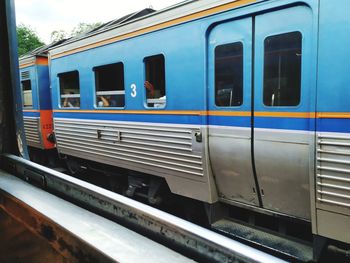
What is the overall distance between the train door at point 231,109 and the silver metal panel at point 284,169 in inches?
5.1

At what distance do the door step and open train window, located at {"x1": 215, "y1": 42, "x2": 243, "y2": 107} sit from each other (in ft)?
4.41

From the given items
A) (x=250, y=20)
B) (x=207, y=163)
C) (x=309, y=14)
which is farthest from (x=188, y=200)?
(x=309, y=14)

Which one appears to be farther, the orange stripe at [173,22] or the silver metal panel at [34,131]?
the silver metal panel at [34,131]

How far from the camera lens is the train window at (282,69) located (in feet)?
9.68

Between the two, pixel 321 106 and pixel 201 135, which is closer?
pixel 321 106

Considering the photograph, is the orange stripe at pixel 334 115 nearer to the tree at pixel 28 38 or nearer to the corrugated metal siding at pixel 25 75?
the corrugated metal siding at pixel 25 75

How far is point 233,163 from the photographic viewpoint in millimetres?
3467

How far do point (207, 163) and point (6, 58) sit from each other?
2.22 m

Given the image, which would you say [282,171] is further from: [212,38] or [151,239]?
[151,239]

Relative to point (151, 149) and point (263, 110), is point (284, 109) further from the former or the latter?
point (151, 149)

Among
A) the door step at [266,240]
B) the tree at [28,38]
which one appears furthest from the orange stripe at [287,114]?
the tree at [28,38]

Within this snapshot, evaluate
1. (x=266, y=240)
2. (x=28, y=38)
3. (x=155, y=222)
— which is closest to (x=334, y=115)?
(x=266, y=240)

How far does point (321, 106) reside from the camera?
2.74 meters

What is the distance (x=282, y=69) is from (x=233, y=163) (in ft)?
3.49
